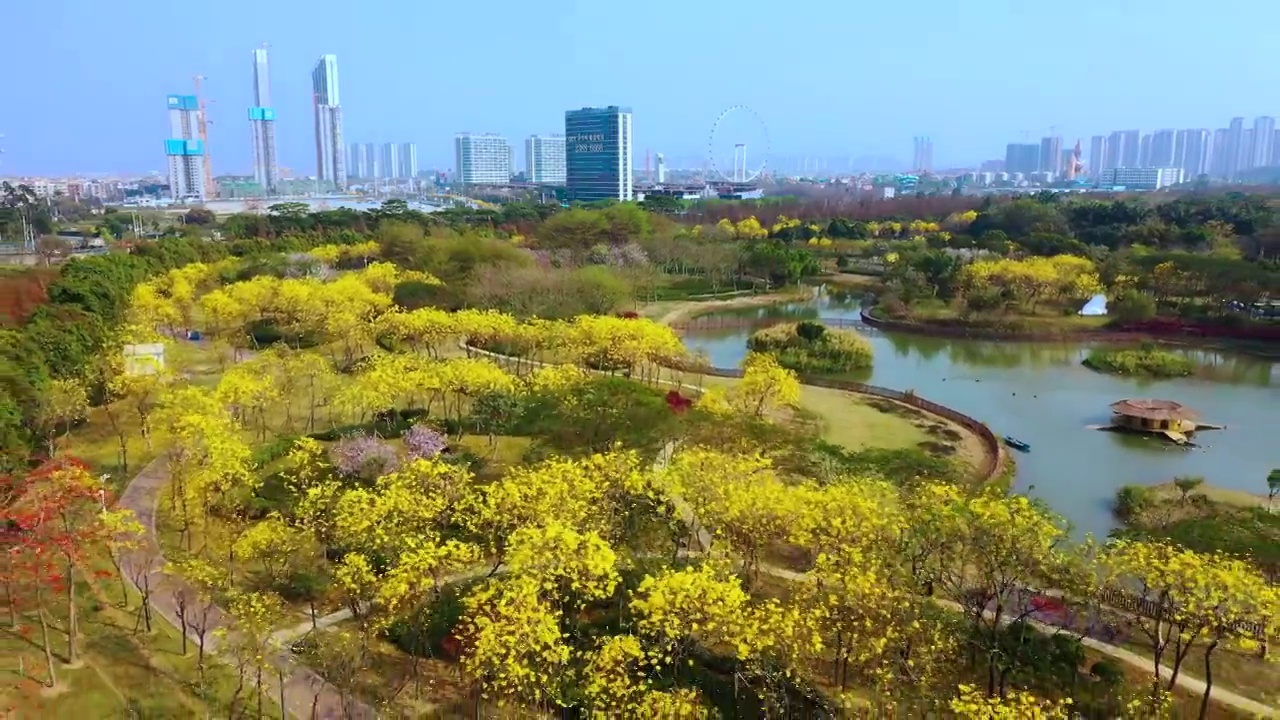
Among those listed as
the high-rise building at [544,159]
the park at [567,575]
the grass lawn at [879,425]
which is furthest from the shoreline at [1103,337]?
the high-rise building at [544,159]

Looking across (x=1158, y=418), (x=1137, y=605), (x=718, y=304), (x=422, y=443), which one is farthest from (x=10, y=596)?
(x=718, y=304)

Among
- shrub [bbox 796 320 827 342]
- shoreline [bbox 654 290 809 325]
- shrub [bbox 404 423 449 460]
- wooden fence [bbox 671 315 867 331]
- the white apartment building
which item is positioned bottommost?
wooden fence [bbox 671 315 867 331]

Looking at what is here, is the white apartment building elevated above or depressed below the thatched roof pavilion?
above

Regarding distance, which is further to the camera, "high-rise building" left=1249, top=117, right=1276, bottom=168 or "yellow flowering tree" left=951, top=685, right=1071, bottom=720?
"high-rise building" left=1249, top=117, right=1276, bottom=168

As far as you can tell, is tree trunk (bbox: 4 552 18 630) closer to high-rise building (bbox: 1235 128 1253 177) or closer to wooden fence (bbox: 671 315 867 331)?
wooden fence (bbox: 671 315 867 331)

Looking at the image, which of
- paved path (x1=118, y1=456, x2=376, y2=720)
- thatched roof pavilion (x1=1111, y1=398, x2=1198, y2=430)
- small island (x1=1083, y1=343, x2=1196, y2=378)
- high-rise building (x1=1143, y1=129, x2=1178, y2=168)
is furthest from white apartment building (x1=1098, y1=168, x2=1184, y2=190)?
paved path (x1=118, y1=456, x2=376, y2=720)

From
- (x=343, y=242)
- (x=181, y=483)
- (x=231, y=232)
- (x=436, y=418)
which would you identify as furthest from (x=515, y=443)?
(x=231, y=232)

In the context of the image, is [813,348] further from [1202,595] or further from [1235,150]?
[1235,150]

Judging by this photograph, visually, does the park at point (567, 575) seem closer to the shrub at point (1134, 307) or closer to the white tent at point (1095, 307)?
the shrub at point (1134, 307)
